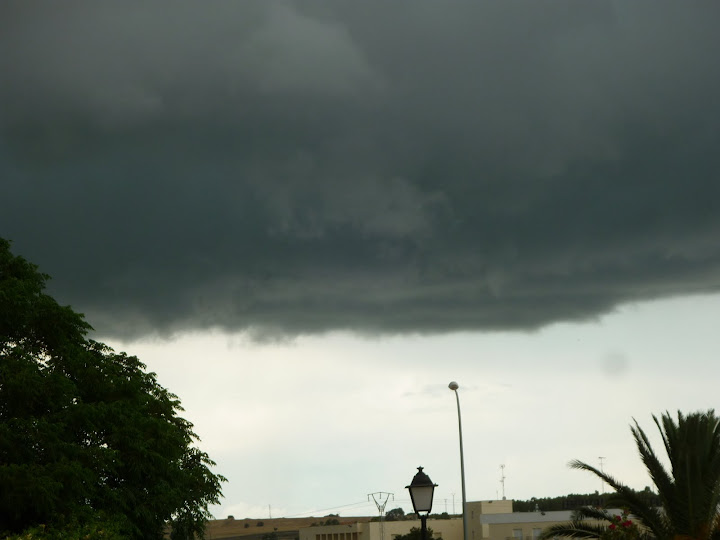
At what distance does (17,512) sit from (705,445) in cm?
2375

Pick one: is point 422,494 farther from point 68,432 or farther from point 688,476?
point 68,432

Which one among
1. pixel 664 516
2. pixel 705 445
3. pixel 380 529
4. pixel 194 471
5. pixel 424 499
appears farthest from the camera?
pixel 380 529

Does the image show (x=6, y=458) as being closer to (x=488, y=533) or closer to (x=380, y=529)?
(x=488, y=533)

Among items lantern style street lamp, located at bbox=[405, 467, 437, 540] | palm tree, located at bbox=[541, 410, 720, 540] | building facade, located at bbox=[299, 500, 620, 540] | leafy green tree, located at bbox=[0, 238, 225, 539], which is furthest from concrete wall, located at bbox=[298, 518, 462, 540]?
lantern style street lamp, located at bbox=[405, 467, 437, 540]

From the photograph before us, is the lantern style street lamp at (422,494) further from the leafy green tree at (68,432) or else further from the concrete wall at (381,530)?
the concrete wall at (381,530)

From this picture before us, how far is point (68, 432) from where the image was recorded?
38.2 metres

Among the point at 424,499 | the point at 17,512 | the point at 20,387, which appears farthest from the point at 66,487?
the point at 424,499

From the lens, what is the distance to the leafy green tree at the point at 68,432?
1399 inches

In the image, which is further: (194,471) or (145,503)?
(194,471)

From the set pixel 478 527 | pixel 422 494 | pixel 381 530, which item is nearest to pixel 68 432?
pixel 422 494

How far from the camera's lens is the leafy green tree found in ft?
117

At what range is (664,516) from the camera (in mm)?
33688

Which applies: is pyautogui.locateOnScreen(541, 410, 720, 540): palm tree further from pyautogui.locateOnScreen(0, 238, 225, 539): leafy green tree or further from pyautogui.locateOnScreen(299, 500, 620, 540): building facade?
pyautogui.locateOnScreen(299, 500, 620, 540): building facade

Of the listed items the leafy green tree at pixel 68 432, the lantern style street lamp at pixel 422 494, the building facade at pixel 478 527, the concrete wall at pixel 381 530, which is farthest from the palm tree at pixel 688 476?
the concrete wall at pixel 381 530
